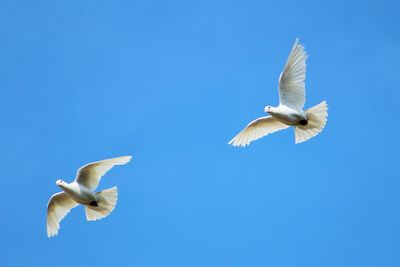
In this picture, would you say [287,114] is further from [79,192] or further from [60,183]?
[60,183]

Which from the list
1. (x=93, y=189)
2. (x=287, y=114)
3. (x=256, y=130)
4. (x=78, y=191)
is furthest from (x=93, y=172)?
(x=287, y=114)

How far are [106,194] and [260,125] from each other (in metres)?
5.83

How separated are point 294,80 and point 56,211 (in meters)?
9.25

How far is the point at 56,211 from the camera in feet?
127

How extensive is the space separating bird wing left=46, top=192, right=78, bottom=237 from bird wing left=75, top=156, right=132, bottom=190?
1701 millimetres

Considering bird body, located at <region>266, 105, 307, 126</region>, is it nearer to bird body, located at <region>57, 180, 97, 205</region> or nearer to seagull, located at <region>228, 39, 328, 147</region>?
seagull, located at <region>228, 39, 328, 147</region>

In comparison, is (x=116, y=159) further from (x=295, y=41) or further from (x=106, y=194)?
(x=295, y=41)

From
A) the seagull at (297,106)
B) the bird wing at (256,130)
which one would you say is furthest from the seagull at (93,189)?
the seagull at (297,106)

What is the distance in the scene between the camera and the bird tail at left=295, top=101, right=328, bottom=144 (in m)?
36.2

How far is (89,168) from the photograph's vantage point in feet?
120

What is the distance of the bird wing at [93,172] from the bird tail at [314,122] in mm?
5934

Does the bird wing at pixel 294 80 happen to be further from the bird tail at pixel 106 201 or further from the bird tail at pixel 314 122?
the bird tail at pixel 106 201

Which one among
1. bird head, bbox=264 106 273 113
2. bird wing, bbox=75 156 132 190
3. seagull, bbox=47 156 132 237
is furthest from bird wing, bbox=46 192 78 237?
bird head, bbox=264 106 273 113

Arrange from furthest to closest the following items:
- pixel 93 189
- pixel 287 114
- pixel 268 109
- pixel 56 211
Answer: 1. pixel 56 211
2. pixel 93 189
3. pixel 268 109
4. pixel 287 114
